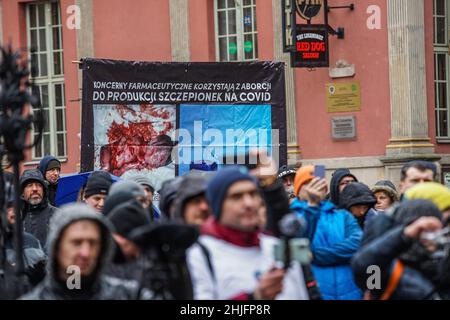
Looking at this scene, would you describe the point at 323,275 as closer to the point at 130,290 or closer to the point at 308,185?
the point at 308,185

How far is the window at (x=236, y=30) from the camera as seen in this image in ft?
85.7

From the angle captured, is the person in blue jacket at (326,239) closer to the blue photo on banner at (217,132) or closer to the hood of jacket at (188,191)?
the hood of jacket at (188,191)

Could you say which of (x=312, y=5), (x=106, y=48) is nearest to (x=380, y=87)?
(x=312, y=5)

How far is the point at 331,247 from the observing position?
9.84 metres

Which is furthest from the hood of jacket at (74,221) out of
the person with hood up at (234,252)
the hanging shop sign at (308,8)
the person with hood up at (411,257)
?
the hanging shop sign at (308,8)

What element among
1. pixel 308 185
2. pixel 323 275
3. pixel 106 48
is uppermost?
pixel 106 48

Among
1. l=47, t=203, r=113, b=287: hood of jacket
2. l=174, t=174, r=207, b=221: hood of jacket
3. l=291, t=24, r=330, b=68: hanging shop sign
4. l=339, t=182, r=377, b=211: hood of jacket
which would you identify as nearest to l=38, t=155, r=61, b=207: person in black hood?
l=339, t=182, r=377, b=211: hood of jacket

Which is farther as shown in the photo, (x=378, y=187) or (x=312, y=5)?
(x=312, y=5)

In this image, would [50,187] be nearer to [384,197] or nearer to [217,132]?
[217,132]

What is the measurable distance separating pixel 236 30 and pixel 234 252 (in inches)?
779

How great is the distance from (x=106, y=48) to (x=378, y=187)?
49.1 ft

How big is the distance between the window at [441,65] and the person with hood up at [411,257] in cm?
1711

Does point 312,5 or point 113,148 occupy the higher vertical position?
point 312,5

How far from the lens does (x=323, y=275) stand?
9.91m
